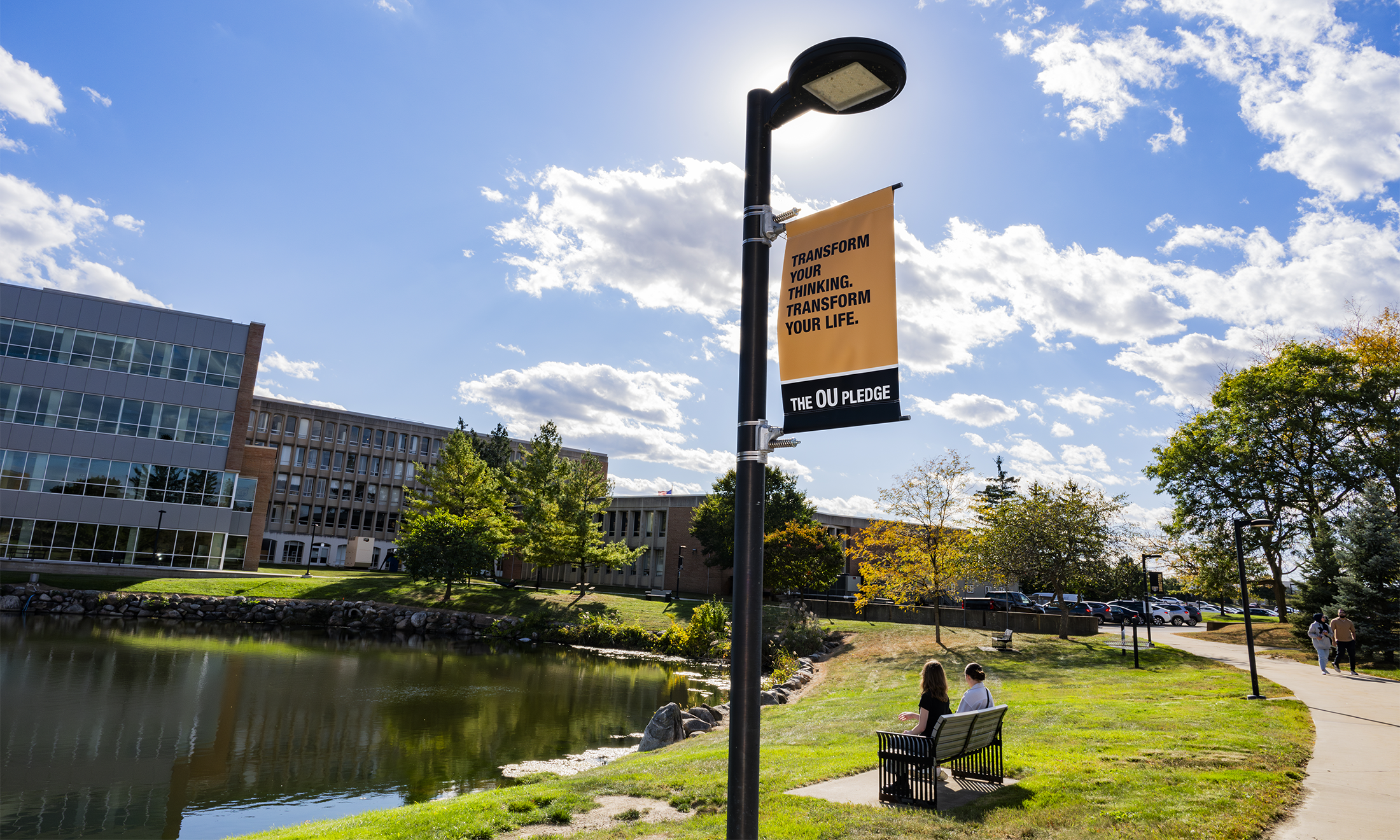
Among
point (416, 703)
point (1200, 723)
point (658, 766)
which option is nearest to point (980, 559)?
point (1200, 723)

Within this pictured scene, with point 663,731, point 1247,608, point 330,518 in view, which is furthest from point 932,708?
point 330,518

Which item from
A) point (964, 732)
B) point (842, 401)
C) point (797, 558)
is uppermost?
point (797, 558)

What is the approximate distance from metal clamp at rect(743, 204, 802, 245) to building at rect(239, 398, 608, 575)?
79734 millimetres

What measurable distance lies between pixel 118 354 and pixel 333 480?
3804cm

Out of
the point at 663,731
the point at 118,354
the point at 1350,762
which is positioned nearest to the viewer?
the point at 1350,762

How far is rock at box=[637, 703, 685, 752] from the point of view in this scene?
589 inches

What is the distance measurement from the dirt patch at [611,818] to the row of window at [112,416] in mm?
51009

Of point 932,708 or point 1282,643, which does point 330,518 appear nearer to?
point 1282,643

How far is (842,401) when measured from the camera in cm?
370

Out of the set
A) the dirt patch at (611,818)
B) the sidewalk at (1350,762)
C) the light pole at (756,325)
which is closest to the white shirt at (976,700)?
the sidewalk at (1350,762)

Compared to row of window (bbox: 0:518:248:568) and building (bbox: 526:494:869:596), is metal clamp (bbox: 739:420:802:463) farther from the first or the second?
building (bbox: 526:494:869:596)

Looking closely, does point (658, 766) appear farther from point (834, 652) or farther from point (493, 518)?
point (493, 518)

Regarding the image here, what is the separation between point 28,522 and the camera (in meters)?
44.1

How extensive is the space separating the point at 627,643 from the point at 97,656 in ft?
68.0
